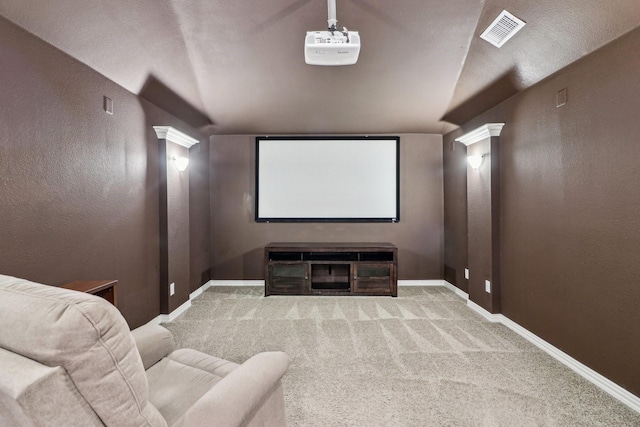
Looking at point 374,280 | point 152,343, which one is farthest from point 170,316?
point 374,280

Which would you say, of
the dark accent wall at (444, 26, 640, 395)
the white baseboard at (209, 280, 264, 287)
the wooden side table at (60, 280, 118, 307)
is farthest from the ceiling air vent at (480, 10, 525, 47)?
the white baseboard at (209, 280, 264, 287)

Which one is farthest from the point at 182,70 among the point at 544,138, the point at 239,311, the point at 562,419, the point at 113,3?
the point at 562,419

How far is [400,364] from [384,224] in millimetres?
2618

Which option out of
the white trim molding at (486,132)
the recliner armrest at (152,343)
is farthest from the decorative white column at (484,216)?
the recliner armrest at (152,343)

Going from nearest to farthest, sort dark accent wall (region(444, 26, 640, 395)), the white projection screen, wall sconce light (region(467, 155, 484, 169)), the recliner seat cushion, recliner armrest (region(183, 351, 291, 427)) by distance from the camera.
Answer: recliner armrest (region(183, 351, 291, 427)), the recliner seat cushion, dark accent wall (region(444, 26, 640, 395)), wall sconce light (region(467, 155, 484, 169)), the white projection screen

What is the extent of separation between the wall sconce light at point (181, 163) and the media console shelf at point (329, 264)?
1.50 m

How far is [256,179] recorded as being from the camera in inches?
185

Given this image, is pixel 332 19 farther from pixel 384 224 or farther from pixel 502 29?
pixel 384 224

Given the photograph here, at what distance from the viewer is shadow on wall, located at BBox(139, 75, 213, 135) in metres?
3.04

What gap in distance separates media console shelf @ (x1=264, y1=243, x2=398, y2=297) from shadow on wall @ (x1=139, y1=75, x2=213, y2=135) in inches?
77.5

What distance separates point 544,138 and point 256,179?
3.61 meters

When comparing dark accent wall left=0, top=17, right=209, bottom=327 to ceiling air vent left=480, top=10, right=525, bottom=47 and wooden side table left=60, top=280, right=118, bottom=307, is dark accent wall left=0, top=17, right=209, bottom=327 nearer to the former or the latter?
wooden side table left=60, top=280, right=118, bottom=307

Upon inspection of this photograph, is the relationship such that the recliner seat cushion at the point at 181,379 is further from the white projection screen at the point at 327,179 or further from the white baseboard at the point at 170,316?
the white projection screen at the point at 327,179

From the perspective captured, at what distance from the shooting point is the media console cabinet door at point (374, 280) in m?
4.23
